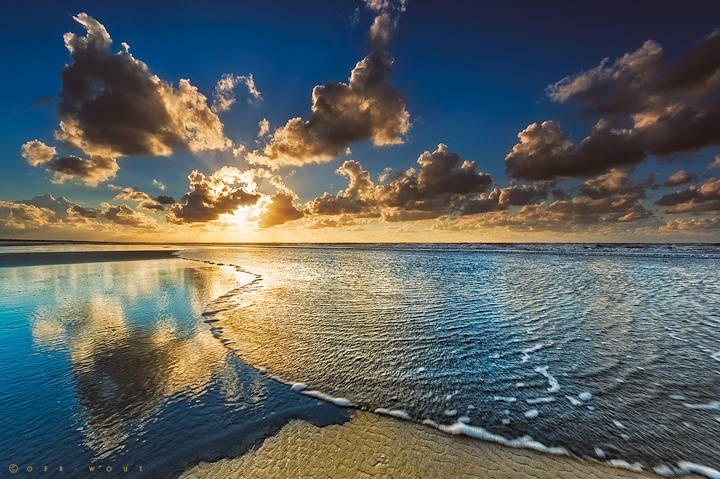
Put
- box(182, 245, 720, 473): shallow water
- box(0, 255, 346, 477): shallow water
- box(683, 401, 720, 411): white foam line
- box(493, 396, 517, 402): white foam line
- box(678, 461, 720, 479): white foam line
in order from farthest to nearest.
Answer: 1. box(493, 396, 517, 402): white foam line
2. box(683, 401, 720, 411): white foam line
3. box(182, 245, 720, 473): shallow water
4. box(0, 255, 346, 477): shallow water
5. box(678, 461, 720, 479): white foam line

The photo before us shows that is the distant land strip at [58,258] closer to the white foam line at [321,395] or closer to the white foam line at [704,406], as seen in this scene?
the white foam line at [321,395]

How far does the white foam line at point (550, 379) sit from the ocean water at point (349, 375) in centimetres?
3

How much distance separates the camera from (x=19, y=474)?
2.88 meters

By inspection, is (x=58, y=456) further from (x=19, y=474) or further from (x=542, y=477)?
(x=542, y=477)

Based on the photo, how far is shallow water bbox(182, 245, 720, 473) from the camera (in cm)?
364

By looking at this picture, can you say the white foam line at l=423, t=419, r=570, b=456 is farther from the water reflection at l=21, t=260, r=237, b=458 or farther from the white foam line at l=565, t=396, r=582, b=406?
the water reflection at l=21, t=260, r=237, b=458

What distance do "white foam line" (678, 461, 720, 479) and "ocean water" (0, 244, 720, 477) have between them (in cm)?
3

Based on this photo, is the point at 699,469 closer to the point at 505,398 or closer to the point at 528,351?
the point at 505,398

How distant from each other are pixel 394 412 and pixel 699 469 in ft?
11.3

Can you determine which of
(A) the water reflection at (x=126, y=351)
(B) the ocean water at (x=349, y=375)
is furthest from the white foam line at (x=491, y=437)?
(A) the water reflection at (x=126, y=351)

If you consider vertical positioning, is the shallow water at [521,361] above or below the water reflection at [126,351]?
below

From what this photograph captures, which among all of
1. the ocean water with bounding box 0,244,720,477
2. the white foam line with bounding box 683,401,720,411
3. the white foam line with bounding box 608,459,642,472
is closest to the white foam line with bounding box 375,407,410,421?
the ocean water with bounding box 0,244,720,477

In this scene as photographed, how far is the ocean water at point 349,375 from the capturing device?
3.41 metres

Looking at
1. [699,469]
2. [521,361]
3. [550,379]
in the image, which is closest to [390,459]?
[699,469]
